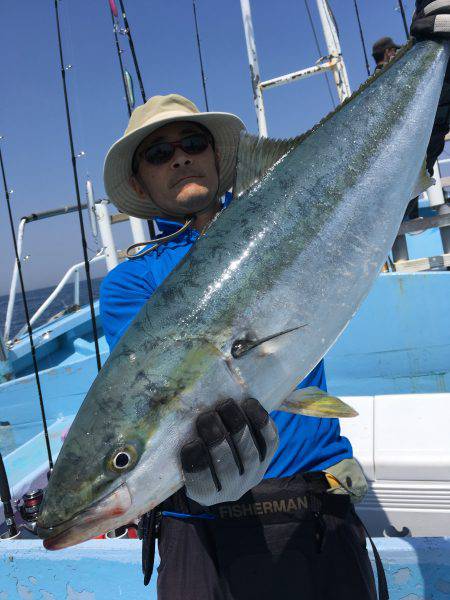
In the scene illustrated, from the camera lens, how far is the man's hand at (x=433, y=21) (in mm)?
1716

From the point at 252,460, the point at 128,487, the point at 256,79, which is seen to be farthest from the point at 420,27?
the point at 256,79

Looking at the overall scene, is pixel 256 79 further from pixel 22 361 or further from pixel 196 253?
pixel 196 253

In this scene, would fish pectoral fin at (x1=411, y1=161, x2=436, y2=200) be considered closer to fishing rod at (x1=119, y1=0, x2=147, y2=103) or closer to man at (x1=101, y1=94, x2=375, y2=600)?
man at (x1=101, y1=94, x2=375, y2=600)

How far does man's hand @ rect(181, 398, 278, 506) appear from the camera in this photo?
1280 mm

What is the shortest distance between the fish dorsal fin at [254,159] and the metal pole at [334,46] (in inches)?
214

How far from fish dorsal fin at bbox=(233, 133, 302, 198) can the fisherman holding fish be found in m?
0.02

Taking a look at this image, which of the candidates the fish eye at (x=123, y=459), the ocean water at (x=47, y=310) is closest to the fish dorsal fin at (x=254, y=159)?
the fish eye at (x=123, y=459)

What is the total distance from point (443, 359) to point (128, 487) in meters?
4.90

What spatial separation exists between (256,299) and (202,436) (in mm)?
435

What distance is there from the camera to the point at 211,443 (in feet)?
4.19

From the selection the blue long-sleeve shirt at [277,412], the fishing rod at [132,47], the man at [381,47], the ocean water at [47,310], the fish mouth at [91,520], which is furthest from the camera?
the ocean water at [47,310]

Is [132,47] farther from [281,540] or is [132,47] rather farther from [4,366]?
[281,540]

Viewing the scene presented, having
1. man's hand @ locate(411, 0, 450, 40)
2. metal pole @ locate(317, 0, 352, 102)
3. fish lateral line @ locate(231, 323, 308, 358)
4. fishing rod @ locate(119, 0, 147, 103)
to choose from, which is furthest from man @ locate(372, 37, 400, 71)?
fish lateral line @ locate(231, 323, 308, 358)

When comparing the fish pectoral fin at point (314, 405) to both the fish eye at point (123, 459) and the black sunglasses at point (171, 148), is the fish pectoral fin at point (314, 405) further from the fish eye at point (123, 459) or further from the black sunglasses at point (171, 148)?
the black sunglasses at point (171, 148)
